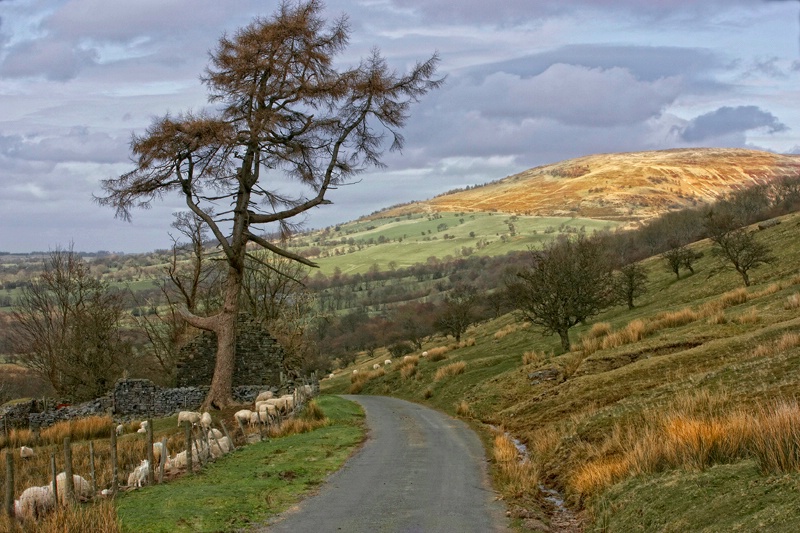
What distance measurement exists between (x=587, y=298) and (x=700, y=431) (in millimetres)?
25876

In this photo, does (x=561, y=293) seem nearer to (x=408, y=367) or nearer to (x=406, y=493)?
(x=408, y=367)

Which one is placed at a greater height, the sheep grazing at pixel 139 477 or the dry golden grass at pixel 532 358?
the sheep grazing at pixel 139 477

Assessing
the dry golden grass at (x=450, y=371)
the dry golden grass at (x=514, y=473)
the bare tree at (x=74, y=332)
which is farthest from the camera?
the bare tree at (x=74, y=332)

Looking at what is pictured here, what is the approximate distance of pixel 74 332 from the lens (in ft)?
155

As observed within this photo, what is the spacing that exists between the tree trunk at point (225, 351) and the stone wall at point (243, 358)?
2961 mm

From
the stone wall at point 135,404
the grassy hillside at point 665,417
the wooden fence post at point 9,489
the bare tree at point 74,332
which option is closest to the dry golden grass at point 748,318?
the grassy hillside at point 665,417

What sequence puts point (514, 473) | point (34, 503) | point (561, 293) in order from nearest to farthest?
1. point (34, 503)
2. point (514, 473)
3. point (561, 293)

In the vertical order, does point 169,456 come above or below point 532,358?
above

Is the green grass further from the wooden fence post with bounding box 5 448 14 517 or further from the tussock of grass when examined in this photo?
the tussock of grass

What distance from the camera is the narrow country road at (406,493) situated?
10336 millimetres

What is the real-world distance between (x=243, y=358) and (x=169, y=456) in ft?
55.5

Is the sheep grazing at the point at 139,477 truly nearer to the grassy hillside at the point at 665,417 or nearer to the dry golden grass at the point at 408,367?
the grassy hillside at the point at 665,417

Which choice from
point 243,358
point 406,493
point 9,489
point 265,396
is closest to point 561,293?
point 265,396

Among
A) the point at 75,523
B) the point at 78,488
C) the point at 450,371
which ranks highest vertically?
the point at 75,523
